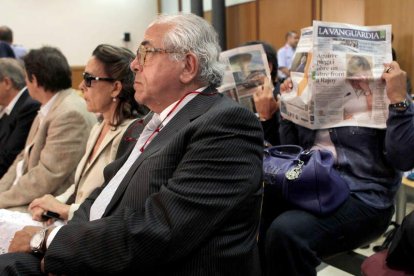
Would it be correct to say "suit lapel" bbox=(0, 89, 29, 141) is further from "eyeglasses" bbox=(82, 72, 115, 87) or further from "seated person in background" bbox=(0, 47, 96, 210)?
"eyeglasses" bbox=(82, 72, 115, 87)

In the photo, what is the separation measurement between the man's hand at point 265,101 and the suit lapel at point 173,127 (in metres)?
0.71

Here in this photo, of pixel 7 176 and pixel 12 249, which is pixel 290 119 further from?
pixel 7 176

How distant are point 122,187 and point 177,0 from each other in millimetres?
8231

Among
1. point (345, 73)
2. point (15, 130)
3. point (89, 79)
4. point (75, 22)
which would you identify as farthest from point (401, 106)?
point (75, 22)

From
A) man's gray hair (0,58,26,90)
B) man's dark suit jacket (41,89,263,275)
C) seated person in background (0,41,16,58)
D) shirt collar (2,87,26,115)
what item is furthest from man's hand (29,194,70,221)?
seated person in background (0,41,16,58)

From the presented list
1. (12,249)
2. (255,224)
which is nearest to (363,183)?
(255,224)

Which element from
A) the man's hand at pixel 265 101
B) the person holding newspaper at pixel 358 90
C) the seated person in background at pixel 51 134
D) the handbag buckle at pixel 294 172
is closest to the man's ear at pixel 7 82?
the seated person in background at pixel 51 134

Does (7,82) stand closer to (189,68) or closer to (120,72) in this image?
(120,72)

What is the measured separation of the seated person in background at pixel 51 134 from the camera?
2.02 m

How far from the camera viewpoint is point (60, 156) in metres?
2.02

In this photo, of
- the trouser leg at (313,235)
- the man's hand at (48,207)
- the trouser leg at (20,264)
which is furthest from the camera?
the man's hand at (48,207)

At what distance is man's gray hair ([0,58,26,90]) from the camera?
2.77m

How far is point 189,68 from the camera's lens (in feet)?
Answer: 4.22

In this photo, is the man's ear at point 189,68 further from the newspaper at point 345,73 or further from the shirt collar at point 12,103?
the shirt collar at point 12,103
